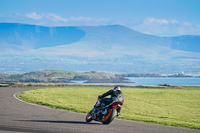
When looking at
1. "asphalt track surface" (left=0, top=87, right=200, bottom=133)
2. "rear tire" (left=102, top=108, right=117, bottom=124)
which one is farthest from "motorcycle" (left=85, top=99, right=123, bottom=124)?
"asphalt track surface" (left=0, top=87, right=200, bottom=133)

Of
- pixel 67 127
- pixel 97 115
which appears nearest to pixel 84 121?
pixel 97 115

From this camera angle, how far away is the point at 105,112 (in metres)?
16.9

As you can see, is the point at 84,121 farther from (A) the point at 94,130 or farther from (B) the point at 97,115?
(A) the point at 94,130

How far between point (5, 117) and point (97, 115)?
14.1 feet

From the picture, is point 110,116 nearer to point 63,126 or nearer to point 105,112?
point 105,112

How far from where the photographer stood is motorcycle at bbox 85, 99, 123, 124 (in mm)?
16609

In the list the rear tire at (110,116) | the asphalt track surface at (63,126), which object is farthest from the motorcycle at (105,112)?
the asphalt track surface at (63,126)

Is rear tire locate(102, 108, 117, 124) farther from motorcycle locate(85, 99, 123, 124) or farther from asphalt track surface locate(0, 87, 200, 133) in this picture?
asphalt track surface locate(0, 87, 200, 133)

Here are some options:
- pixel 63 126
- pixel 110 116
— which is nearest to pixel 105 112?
pixel 110 116

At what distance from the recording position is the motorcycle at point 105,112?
16.6 meters

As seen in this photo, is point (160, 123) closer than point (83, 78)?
Yes

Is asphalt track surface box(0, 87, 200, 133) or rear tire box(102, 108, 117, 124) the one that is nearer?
asphalt track surface box(0, 87, 200, 133)

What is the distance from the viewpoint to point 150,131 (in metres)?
15.4

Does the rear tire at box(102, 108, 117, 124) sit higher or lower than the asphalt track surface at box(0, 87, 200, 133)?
higher
